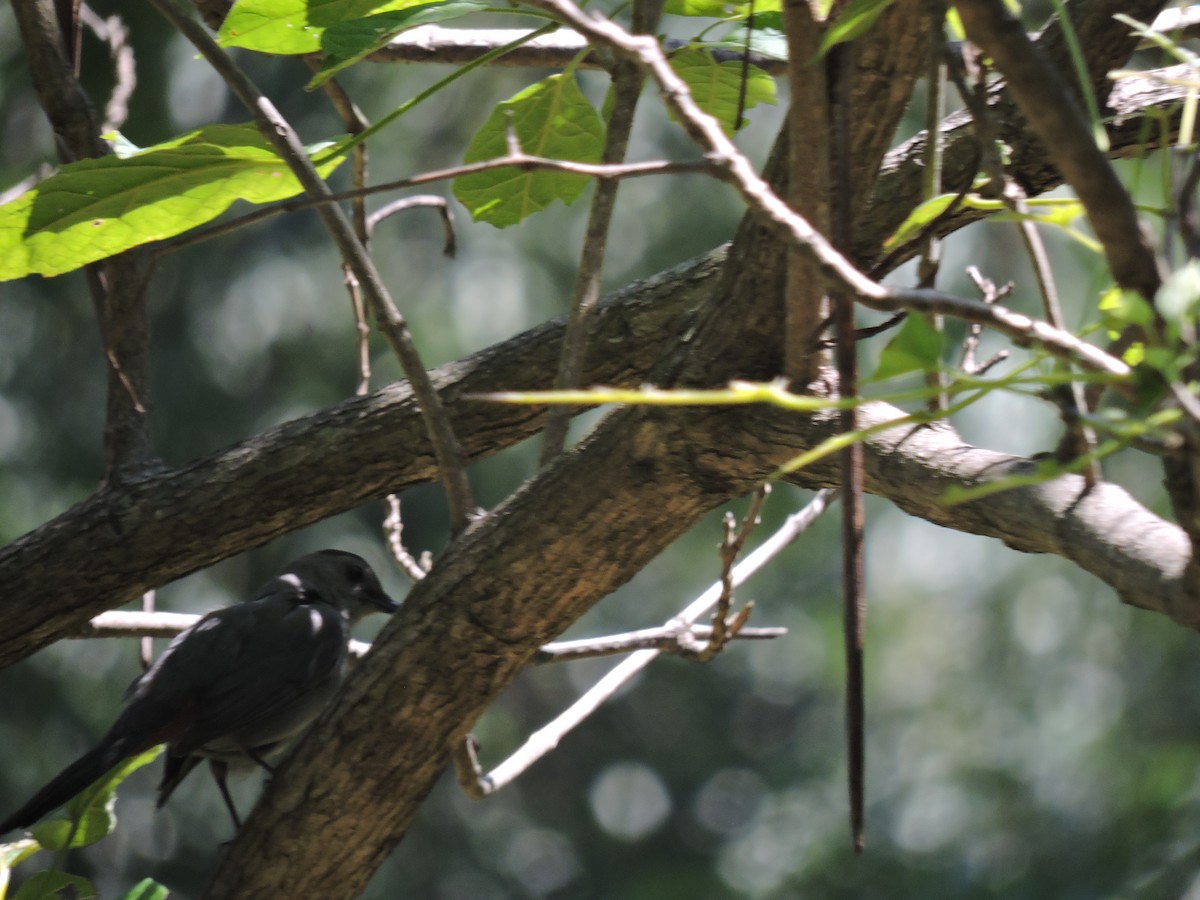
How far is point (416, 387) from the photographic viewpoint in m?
1.48

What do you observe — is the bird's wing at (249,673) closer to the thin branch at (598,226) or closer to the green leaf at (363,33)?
the thin branch at (598,226)

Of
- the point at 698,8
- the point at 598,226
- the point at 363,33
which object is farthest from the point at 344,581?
the point at 363,33

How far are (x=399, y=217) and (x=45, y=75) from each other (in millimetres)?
3317

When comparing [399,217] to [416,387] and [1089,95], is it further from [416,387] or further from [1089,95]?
[1089,95]

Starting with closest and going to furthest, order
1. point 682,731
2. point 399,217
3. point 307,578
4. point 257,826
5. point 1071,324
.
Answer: point 257,826, point 307,578, point 1071,324, point 399,217, point 682,731

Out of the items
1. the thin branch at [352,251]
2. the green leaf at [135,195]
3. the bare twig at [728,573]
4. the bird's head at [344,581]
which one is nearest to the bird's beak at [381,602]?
the bird's head at [344,581]

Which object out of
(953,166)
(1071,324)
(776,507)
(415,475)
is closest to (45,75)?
(415,475)

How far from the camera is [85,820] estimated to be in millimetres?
1595

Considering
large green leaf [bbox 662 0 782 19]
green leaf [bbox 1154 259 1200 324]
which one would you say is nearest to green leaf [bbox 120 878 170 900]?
large green leaf [bbox 662 0 782 19]

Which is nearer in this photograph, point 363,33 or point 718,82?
point 363,33

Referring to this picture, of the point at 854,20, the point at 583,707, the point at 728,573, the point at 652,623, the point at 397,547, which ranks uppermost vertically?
the point at 854,20

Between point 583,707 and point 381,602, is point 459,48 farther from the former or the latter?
point 381,602

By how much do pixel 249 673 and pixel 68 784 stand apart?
0.39 metres

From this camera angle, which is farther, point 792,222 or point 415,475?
point 415,475
